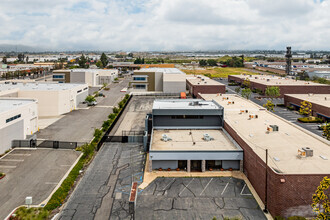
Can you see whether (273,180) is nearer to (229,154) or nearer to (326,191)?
(326,191)

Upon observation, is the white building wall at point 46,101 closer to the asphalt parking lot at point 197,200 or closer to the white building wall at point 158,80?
the asphalt parking lot at point 197,200

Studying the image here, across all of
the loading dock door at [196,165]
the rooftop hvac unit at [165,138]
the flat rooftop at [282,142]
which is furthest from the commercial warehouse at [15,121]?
the flat rooftop at [282,142]

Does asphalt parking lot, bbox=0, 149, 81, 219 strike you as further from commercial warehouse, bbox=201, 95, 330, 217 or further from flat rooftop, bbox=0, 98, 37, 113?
commercial warehouse, bbox=201, 95, 330, 217

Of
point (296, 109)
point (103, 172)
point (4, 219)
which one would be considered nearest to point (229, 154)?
point (103, 172)

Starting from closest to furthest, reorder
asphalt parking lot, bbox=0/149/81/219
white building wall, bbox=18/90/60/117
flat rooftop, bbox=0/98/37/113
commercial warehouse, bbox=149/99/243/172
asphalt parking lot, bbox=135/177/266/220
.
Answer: asphalt parking lot, bbox=135/177/266/220 → asphalt parking lot, bbox=0/149/81/219 → commercial warehouse, bbox=149/99/243/172 → flat rooftop, bbox=0/98/37/113 → white building wall, bbox=18/90/60/117

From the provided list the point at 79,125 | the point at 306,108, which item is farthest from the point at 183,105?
the point at 306,108

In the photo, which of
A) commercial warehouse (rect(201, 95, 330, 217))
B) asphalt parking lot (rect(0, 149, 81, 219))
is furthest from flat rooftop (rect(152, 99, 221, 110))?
asphalt parking lot (rect(0, 149, 81, 219))
